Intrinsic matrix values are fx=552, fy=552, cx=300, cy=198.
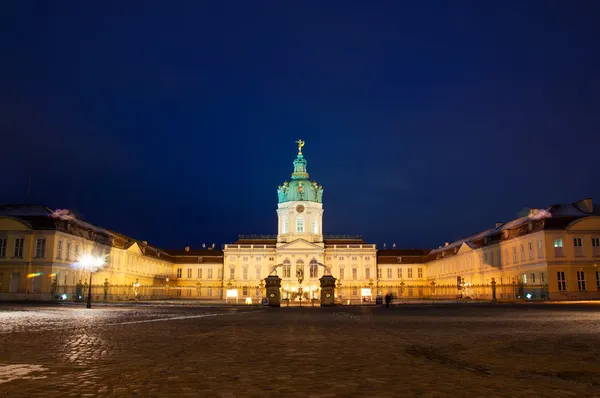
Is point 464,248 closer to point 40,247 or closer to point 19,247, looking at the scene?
point 40,247

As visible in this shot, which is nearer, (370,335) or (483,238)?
(370,335)

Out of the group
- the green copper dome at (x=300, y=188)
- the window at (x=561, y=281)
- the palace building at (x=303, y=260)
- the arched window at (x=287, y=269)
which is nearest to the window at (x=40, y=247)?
the palace building at (x=303, y=260)

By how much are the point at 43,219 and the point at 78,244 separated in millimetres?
6651

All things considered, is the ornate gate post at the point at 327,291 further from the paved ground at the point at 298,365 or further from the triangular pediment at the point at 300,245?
the triangular pediment at the point at 300,245

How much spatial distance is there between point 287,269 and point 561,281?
172 ft

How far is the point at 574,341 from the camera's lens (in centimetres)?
1252

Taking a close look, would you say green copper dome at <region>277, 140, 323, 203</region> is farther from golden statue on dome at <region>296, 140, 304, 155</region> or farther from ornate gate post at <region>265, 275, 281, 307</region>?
ornate gate post at <region>265, 275, 281, 307</region>

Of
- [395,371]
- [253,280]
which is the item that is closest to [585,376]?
[395,371]

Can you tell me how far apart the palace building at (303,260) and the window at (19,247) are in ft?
0.35

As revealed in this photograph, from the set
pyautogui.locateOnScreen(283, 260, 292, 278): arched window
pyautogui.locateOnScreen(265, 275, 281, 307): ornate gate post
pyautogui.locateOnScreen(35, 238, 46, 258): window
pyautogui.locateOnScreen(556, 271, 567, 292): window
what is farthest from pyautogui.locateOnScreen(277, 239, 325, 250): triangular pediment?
pyautogui.locateOnScreen(265, 275, 281, 307): ornate gate post

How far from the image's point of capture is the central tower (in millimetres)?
100500

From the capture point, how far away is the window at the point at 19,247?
5809 centimetres

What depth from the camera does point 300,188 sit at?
330ft

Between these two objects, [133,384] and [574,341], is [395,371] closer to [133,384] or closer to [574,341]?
[133,384]
